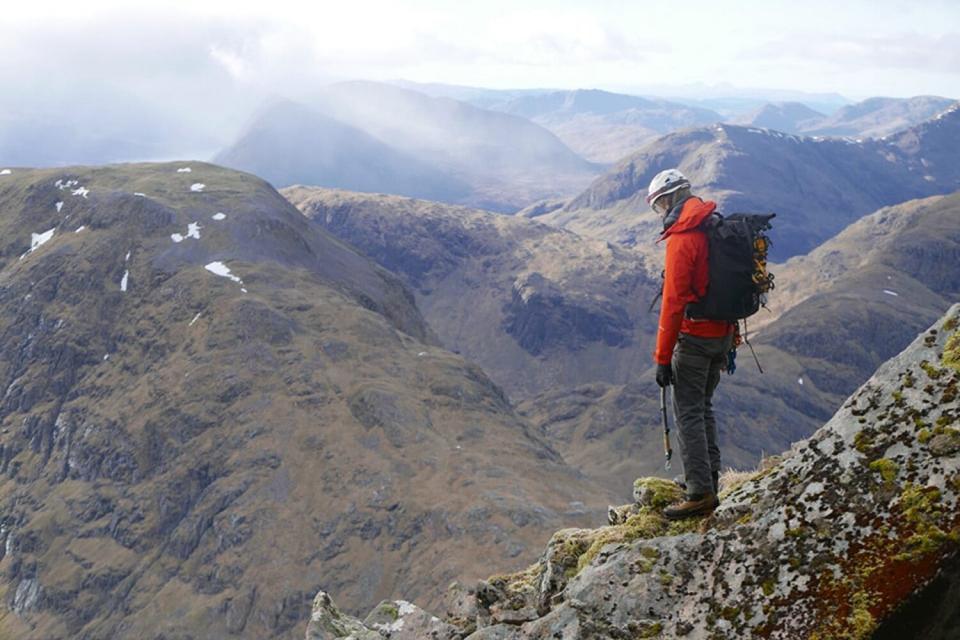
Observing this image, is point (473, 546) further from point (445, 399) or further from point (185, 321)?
point (185, 321)

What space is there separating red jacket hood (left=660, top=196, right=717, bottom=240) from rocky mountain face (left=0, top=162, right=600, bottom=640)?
376 feet

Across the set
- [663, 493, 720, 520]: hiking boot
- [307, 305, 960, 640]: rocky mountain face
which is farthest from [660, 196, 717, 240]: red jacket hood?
[663, 493, 720, 520]: hiking boot

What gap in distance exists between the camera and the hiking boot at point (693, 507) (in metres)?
11.5

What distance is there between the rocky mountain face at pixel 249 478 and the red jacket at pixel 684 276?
373 ft

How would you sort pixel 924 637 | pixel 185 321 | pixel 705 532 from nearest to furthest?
pixel 924 637
pixel 705 532
pixel 185 321

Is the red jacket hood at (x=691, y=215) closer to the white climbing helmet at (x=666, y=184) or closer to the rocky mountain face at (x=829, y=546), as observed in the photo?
the white climbing helmet at (x=666, y=184)

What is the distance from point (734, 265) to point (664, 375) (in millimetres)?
2009

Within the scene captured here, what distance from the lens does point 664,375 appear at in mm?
12219

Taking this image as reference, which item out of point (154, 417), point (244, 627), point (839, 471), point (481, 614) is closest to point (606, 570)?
point (839, 471)

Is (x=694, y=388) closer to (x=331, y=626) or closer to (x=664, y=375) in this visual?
(x=664, y=375)

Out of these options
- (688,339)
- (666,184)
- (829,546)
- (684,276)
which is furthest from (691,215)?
(829,546)

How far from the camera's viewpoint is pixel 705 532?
34.2 ft

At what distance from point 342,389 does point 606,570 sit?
166273mm

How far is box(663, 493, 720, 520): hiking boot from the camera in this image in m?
11.5
